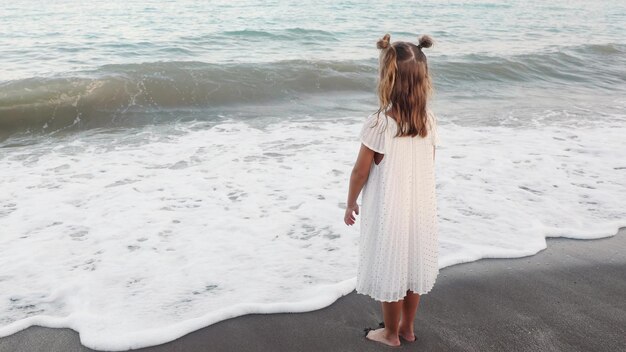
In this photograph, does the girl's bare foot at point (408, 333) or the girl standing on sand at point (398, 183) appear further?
the girl's bare foot at point (408, 333)

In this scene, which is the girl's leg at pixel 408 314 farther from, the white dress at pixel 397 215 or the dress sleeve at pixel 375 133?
the dress sleeve at pixel 375 133

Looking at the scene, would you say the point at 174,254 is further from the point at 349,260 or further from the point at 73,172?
the point at 73,172

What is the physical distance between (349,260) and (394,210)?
1.45m

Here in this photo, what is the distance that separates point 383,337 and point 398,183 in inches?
34.5

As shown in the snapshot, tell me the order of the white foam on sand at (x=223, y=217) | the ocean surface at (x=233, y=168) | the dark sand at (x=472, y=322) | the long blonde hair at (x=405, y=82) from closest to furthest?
1. the long blonde hair at (x=405, y=82)
2. the dark sand at (x=472, y=322)
3. the white foam on sand at (x=223, y=217)
4. the ocean surface at (x=233, y=168)

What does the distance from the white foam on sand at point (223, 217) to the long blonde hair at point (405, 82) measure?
1371 millimetres

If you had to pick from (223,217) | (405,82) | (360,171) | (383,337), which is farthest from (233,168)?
(405,82)

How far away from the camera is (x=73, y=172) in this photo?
5875 mm

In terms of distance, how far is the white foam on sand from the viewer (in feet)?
10.8

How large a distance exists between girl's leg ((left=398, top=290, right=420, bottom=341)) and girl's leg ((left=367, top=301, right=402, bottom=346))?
0.04 meters

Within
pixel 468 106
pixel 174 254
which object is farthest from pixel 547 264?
pixel 468 106

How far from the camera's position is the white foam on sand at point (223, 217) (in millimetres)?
3295

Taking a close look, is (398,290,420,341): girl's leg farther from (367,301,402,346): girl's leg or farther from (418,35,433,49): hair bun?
(418,35,433,49): hair bun

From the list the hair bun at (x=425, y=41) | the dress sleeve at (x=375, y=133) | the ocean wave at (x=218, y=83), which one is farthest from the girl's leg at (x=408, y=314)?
the ocean wave at (x=218, y=83)
